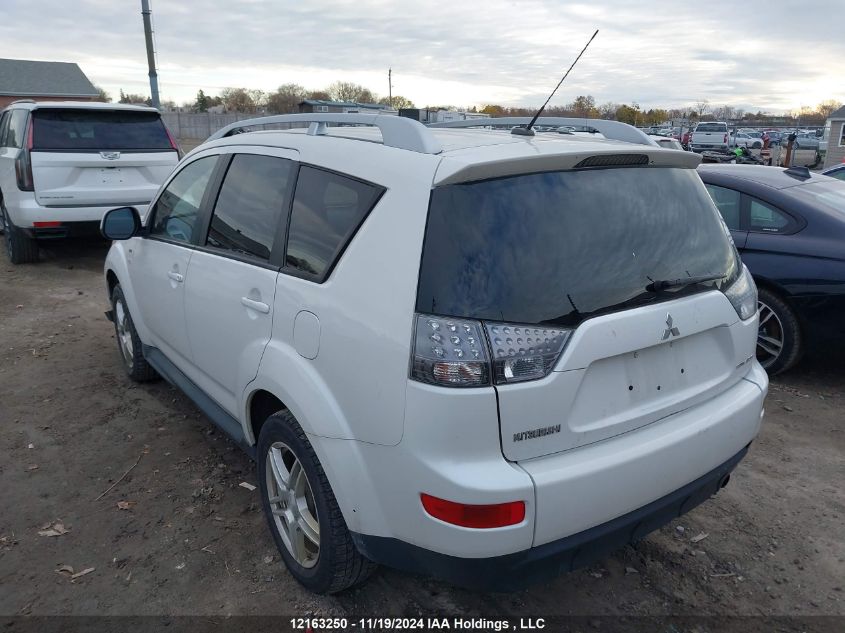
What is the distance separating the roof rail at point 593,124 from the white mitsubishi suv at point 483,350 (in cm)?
Answer: 10

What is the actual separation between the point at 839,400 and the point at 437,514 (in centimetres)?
402

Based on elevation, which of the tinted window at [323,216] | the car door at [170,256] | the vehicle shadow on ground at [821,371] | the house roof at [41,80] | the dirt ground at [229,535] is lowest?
the dirt ground at [229,535]

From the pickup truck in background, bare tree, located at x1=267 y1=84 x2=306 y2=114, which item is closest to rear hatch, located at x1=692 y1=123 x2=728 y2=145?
the pickup truck in background

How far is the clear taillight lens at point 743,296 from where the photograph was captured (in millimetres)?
2580

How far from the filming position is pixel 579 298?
210 cm

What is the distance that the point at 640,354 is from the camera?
220cm

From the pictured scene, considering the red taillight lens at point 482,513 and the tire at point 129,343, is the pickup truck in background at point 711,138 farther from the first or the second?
the red taillight lens at point 482,513

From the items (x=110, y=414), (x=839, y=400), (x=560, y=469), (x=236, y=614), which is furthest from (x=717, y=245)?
(x=110, y=414)

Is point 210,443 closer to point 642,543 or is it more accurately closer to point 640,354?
point 642,543

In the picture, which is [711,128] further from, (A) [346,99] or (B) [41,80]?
(B) [41,80]

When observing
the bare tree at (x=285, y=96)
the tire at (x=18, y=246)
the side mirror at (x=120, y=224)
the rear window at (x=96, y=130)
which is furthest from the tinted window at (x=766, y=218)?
the bare tree at (x=285, y=96)

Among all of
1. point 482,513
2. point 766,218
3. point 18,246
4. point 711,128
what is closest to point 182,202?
point 482,513

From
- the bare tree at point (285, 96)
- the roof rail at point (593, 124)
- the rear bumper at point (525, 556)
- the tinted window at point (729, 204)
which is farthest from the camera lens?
the bare tree at point (285, 96)

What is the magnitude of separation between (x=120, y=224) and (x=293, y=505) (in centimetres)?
231
